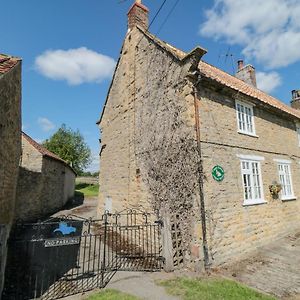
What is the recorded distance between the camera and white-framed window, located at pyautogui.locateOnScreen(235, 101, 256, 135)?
36.4 feet

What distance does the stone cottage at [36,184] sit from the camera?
1629 centimetres

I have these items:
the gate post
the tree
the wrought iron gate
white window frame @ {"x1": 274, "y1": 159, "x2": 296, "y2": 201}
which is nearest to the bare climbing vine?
the gate post

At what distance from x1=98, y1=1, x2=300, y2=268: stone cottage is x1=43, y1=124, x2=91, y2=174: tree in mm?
40587

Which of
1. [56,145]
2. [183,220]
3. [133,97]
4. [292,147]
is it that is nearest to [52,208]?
[133,97]

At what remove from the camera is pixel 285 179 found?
13.3 meters

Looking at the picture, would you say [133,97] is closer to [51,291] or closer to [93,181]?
[51,291]

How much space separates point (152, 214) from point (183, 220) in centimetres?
193

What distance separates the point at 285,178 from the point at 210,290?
29.9ft

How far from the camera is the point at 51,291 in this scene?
636 centimetres

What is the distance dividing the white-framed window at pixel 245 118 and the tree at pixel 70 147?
149ft

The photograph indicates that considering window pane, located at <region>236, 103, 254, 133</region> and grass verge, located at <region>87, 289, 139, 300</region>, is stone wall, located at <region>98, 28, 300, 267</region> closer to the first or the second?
window pane, located at <region>236, 103, 254, 133</region>

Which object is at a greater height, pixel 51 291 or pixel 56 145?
pixel 56 145

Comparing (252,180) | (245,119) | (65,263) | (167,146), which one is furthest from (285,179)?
(65,263)

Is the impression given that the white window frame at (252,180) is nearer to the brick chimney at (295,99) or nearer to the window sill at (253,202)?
the window sill at (253,202)
